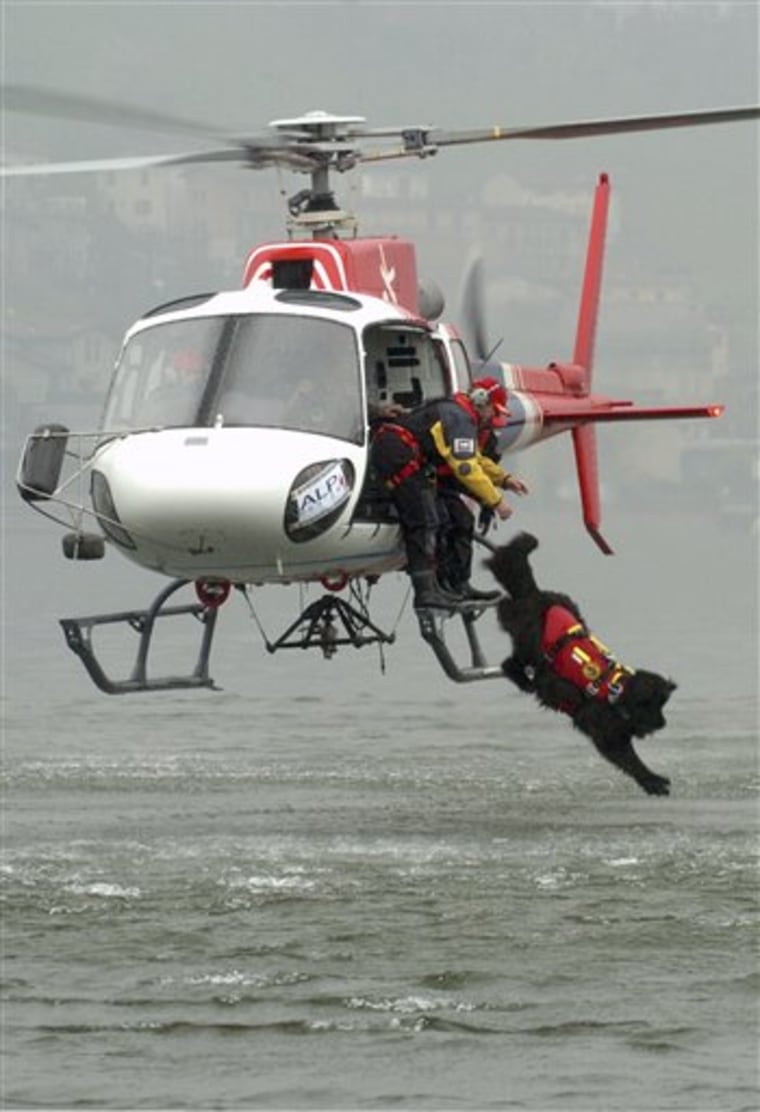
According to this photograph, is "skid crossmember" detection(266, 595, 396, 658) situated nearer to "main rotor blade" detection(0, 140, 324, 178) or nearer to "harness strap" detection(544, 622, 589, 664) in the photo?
"harness strap" detection(544, 622, 589, 664)

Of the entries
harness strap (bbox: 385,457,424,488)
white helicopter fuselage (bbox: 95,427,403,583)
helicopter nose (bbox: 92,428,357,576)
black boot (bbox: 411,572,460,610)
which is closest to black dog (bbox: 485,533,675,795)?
black boot (bbox: 411,572,460,610)

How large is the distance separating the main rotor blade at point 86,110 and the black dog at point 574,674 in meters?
2.69

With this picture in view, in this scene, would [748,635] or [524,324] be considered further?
[524,324]

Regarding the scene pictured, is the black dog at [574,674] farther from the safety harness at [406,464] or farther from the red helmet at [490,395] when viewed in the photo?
the safety harness at [406,464]

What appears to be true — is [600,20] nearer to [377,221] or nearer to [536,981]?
[377,221]

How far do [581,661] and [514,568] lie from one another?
61 cm

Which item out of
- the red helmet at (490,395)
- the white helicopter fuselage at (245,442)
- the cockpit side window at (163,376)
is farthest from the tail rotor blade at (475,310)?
the cockpit side window at (163,376)

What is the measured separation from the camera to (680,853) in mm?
17984

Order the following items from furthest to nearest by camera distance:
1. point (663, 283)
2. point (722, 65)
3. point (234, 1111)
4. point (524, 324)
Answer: point (722, 65) < point (663, 283) < point (524, 324) < point (234, 1111)

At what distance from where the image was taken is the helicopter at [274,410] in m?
15.2

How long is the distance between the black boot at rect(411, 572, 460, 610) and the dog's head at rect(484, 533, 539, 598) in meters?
0.37

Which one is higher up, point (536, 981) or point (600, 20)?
point (600, 20)

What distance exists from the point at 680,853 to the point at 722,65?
91.3m

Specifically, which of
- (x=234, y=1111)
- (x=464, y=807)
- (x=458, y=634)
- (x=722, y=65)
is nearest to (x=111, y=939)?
(x=234, y=1111)
